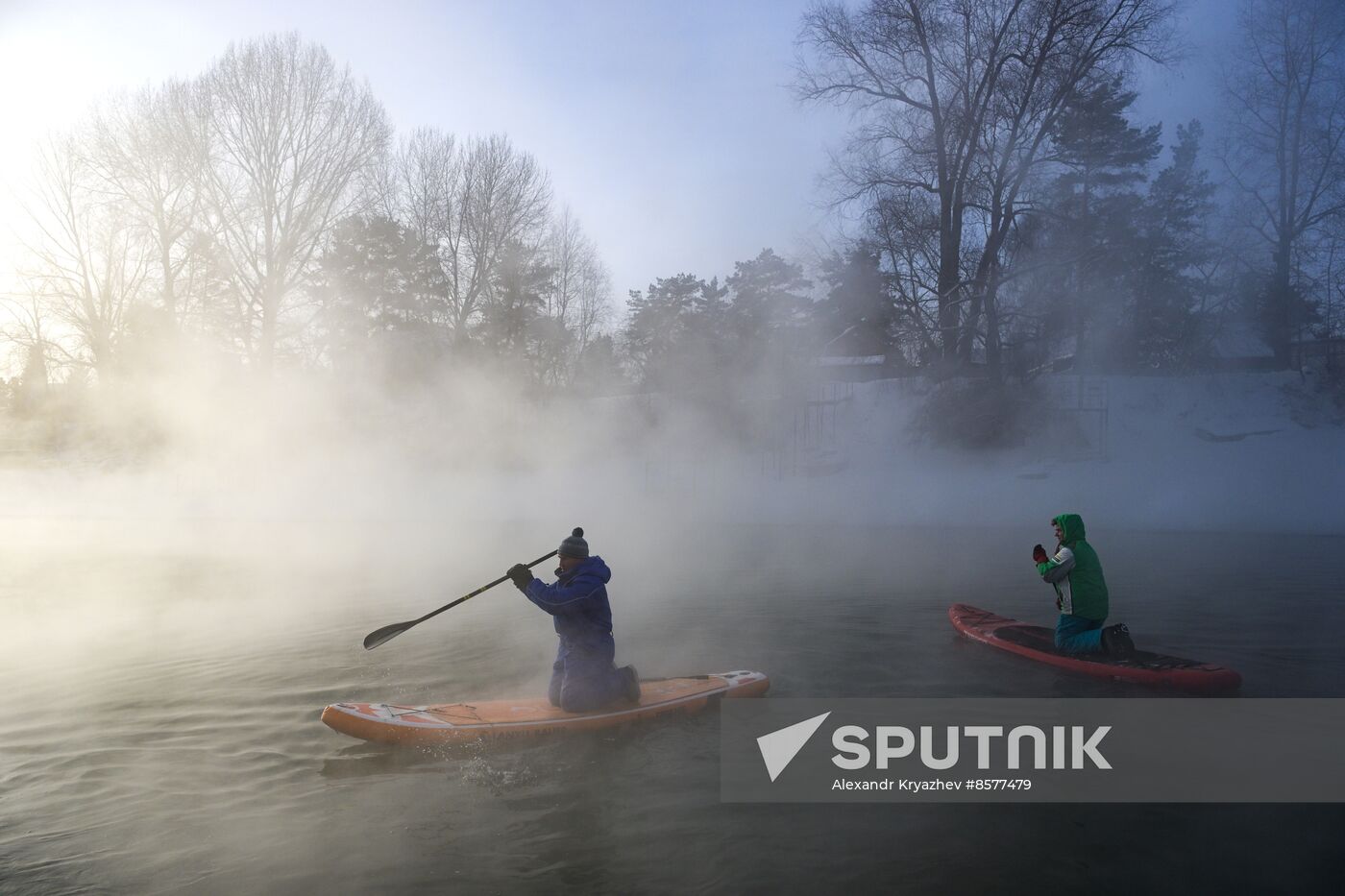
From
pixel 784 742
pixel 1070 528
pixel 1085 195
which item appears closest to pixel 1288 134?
pixel 1085 195

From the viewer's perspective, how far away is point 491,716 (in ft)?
20.4

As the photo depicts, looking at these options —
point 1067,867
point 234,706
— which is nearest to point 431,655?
point 234,706

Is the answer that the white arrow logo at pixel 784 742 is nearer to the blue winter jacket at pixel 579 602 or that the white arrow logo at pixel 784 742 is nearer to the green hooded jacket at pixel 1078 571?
the blue winter jacket at pixel 579 602

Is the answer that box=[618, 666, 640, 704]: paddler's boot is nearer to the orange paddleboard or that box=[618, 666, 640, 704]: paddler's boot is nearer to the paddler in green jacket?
the orange paddleboard

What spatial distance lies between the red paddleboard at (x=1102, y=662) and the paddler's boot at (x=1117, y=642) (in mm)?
52

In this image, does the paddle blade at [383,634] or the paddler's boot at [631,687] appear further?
the paddle blade at [383,634]

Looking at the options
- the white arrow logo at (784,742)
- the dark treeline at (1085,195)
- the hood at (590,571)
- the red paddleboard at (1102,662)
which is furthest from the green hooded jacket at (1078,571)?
the dark treeline at (1085,195)

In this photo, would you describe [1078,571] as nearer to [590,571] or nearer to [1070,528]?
[1070,528]

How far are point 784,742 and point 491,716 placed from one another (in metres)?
2.07

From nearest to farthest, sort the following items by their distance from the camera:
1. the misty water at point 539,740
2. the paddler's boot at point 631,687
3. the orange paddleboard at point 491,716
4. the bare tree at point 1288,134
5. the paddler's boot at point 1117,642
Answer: the misty water at point 539,740
the orange paddleboard at point 491,716
the paddler's boot at point 631,687
the paddler's boot at point 1117,642
the bare tree at point 1288,134

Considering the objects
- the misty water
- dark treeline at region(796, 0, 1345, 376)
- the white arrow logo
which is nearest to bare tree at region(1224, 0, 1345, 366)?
dark treeline at region(796, 0, 1345, 376)

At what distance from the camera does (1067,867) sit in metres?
4.21

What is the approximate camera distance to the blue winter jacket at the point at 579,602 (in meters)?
6.22

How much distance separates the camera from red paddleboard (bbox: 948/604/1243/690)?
6840mm
